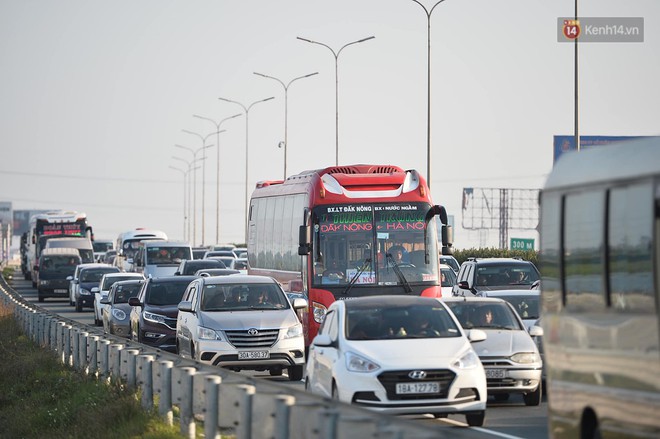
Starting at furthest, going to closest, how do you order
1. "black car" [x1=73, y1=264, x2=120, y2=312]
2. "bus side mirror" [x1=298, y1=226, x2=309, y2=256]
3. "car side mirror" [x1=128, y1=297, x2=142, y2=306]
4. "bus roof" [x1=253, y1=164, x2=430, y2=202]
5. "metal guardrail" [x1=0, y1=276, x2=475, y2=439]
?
"black car" [x1=73, y1=264, x2=120, y2=312], "car side mirror" [x1=128, y1=297, x2=142, y2=306], "bus roof" [x1=253, y1=164, x2=430, y2=202], "bus side mirror" [x1=298, y1=226, x2=309, y2=256], "metal guardrail" [x1=0, y1=276, x2=475, y2=439]

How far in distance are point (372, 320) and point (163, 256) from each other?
44.6 m

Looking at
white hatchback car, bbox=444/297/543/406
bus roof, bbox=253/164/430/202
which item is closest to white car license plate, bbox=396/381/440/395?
white hatchback car, bbox=444/297/543/406

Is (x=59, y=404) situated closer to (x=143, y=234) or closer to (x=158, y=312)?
(x=158, y=312)

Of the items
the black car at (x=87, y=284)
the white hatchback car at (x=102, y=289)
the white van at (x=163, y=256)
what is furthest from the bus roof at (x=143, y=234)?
the white hatchback car at (x=102, y=289)

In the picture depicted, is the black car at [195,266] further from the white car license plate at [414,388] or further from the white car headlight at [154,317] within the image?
the white car license plate at [414,388]

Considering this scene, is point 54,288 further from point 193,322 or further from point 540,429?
point 540,429

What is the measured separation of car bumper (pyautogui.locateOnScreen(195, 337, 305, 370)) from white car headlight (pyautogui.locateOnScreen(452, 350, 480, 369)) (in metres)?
7.66

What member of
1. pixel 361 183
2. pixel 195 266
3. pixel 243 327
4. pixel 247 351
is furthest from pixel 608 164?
pixel 195 266

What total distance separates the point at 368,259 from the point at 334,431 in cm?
1594

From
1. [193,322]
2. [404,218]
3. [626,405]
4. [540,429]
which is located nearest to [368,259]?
[404,218]

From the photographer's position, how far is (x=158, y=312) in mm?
29500

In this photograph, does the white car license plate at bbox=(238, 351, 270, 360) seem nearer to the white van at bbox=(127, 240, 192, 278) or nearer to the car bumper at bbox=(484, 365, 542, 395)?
the car bumper at bbox=(484, 365, 542, 395)

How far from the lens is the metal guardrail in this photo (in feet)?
32.9

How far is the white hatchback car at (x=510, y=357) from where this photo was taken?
1952 centimetres
